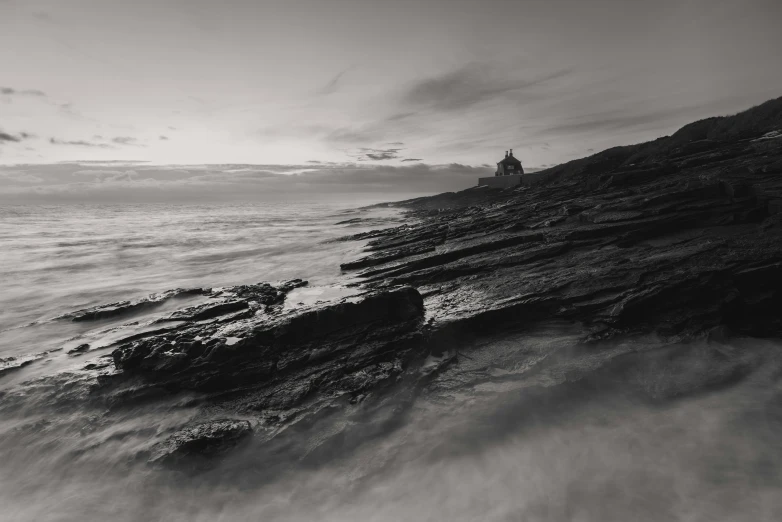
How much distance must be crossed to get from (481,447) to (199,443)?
11.6 feet

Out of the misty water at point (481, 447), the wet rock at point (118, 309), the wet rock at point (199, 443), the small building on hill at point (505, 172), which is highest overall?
the small building on hill at point (505, 172)

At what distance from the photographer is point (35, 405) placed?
609 centimetres

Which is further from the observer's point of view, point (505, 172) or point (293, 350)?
point (505, 172)

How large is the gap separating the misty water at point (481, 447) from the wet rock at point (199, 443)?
0.14 m

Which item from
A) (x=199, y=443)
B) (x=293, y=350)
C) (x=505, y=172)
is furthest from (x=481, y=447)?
(x=505, y=172)

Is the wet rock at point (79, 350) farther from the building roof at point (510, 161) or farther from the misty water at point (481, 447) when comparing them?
the building roof at point (510, 161)

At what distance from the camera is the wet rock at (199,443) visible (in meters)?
4.68

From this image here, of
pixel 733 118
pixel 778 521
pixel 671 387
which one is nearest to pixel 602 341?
pixel 671 387

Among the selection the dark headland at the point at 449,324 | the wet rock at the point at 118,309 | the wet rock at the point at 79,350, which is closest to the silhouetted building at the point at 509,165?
the dark headland at the point at 449,324

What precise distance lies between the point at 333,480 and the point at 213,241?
28.9 m

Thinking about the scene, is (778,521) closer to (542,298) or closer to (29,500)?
(542,298)

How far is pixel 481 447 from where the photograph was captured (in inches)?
187

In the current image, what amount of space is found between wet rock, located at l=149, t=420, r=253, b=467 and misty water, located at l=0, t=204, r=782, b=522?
5.4 inches

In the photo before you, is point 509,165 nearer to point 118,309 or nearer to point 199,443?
point 118,309
